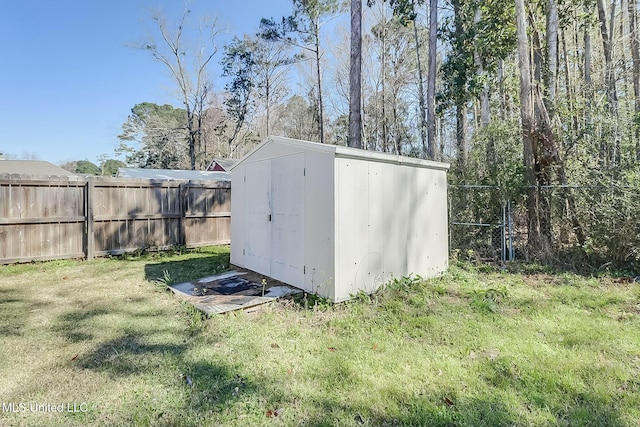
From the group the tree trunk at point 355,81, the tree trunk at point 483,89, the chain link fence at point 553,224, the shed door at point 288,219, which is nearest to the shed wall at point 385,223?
the shed door at point 288,219

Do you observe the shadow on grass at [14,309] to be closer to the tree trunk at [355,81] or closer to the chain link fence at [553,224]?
the tree trunk at [355,81]


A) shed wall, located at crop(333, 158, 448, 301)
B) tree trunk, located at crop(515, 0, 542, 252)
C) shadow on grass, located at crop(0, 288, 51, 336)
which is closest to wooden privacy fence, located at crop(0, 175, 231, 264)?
shadow on grass, located at crop(0, 288, 51, 336)

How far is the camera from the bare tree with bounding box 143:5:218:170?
754 inches

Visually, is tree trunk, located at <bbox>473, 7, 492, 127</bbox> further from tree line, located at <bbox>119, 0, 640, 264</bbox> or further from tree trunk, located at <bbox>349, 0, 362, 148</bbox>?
tree trunk, located at <bbox>349, 0, 362, 148</bbox>

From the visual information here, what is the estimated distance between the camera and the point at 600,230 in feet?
16.9

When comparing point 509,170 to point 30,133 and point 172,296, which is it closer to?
point 172,296

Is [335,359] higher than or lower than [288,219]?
lower

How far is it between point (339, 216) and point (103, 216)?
19.2 ft

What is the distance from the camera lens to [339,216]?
3.86 m

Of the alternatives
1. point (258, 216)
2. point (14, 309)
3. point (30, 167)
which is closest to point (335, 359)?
point (258, 216)

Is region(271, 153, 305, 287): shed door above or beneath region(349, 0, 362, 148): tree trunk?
beneath

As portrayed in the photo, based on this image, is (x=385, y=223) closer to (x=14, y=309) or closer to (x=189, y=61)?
(x=14, y=309)

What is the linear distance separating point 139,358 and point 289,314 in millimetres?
1499

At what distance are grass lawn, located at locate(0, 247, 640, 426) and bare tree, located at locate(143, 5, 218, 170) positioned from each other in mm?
17308
